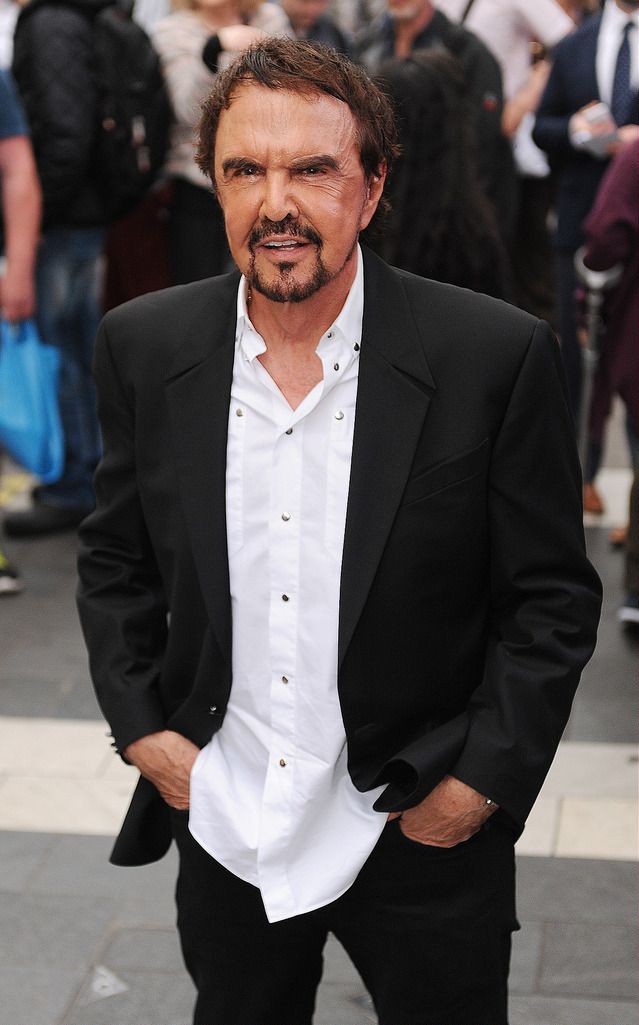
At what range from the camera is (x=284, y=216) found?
6.50 feet

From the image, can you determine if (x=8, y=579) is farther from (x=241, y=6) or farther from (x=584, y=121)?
(x=584, y=121)

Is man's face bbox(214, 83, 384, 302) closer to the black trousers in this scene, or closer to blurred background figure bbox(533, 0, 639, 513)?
the black trousers

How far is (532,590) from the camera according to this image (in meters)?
2.10

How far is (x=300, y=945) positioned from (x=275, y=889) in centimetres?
17

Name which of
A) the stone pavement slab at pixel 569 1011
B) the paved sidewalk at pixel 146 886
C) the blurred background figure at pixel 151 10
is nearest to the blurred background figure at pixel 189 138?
the paved sidewalk at pixel 146 886

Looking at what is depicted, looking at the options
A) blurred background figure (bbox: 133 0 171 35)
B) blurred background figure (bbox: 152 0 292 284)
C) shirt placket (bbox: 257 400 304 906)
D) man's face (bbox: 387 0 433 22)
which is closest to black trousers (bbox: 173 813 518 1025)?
shirt placket (bbox: 257 400 304 906)

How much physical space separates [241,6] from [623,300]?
2360 mm

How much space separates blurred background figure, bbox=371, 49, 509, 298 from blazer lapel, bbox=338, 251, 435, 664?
1.99m

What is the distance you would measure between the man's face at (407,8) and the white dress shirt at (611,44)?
74 cm

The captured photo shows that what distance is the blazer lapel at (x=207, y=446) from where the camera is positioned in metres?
2.12

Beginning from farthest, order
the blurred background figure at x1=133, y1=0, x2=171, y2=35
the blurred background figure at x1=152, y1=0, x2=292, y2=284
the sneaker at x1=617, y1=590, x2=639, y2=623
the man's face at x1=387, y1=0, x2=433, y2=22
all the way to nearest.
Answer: the blurred background figure at x1=133, y1=0, x2=171, y2=35 → the blurred background figure at x1=152, y1=0, x2=292, y2=284 → the man's face at x1=387, y1=0, x2=433, y2=22 → the sneaker at x1=617, y1=590, x2=639, y2=623

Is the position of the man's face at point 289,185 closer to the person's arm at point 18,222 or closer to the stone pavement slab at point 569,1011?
the stone pavement slab at point 569,1011

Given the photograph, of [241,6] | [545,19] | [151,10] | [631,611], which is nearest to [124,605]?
[631,611]

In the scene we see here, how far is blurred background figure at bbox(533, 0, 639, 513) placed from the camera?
19.0 feet
